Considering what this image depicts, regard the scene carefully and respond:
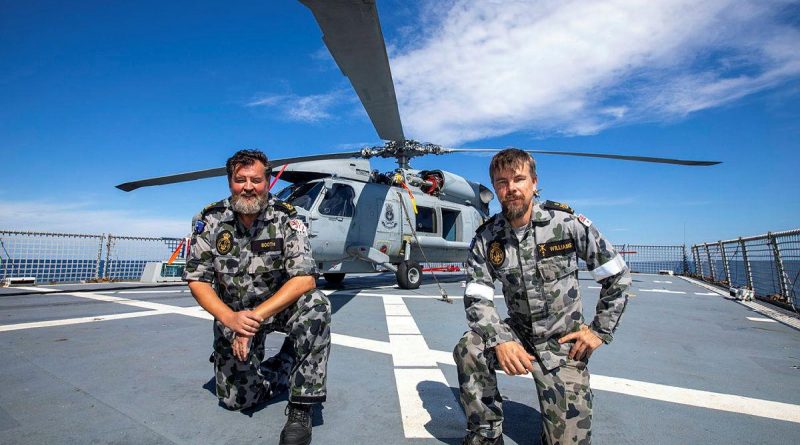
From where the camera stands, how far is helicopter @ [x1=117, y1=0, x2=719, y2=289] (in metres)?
5.80

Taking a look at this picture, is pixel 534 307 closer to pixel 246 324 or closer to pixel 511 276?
pixel 511 276

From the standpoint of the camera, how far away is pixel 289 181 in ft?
28.8

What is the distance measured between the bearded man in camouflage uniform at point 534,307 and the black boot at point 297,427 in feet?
2.57

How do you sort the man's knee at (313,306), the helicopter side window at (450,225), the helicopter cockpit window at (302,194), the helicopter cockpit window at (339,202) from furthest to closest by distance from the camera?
the helicopter side window at (450,225) < the helicopter cockpit window at (339,202) < the helicopter cockpit window at (302,194) < the man's knee at (313,306)

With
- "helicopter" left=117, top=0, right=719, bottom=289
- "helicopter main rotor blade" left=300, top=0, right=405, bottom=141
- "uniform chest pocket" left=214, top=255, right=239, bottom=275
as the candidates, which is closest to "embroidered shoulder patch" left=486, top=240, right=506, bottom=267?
"uniform chest pocket" left=214, top=255, right=239, bottom=275

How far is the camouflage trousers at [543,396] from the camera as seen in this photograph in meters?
1.61

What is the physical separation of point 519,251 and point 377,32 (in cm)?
243

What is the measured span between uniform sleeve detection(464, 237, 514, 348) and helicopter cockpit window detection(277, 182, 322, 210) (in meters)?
5.94

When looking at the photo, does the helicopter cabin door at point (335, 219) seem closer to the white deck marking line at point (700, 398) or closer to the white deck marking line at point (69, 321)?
the white deck marking line at point (69, 321)

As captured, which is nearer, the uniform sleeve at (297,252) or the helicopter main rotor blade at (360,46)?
the uniform sleeve at (297,252)

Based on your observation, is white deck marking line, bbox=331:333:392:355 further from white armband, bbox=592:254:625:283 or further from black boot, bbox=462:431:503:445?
white armband, bbox=592:254:625:283

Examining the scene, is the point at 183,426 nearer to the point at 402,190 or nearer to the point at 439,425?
the point at 439,425

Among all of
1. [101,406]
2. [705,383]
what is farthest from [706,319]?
[101,406]

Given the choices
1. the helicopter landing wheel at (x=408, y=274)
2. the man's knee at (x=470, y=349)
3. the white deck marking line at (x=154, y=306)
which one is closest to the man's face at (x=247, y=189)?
the man's knee at (x=470, y=349)
